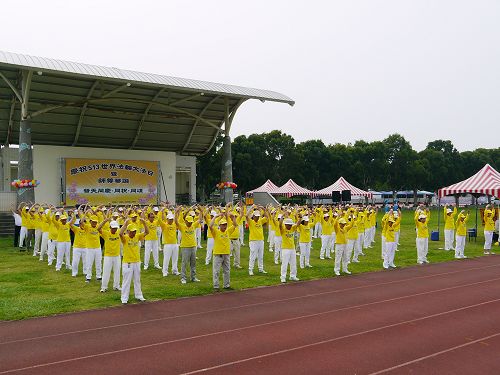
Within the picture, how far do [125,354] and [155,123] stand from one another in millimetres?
27916

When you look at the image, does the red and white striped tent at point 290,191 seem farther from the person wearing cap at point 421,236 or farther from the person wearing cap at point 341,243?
the person wearing cap at point 341,243

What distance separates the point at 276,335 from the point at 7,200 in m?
21.3

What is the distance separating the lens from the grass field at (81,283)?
9.84m

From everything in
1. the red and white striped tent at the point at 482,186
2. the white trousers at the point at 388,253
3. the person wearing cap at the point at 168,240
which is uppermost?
the red and white striped tent at the point at 482,186

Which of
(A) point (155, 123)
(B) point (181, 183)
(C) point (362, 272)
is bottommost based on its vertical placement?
(C) point (362, 272)

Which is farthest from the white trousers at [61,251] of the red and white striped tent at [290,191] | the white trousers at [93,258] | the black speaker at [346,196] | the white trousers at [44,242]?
the red and white striped tent at [290,191]

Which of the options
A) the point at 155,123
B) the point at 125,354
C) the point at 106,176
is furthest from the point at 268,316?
the point at 155,123

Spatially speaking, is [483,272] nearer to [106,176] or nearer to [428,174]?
[106,176]

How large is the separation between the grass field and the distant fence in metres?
6.51

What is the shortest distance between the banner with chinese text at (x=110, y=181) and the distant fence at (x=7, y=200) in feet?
13.9

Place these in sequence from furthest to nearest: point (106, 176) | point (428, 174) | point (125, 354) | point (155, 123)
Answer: point (428, 174) < point (155, 123) < point (106, 176) < point (125, 354)

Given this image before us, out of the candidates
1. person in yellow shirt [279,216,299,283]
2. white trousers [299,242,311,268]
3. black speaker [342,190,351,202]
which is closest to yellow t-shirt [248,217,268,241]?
person in yellow shirt [279,216,299,283]

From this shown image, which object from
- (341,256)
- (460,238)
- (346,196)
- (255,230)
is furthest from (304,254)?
(346,196)

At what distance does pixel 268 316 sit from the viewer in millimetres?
9078
